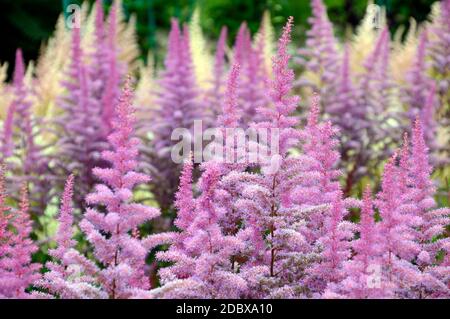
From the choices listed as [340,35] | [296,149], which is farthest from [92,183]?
[340,35]

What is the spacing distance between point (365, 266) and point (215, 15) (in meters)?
12.5

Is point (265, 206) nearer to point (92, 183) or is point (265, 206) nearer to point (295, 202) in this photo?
point (295, 202)

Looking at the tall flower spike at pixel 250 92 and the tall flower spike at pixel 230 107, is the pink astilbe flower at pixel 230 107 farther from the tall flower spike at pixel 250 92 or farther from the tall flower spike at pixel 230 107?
the tall flower spike at pixel 250 92

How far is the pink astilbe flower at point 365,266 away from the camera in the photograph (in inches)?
105

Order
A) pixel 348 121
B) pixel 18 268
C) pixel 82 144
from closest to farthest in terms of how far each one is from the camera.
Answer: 1. pixel 18 268
2. pixel 82 144
3. pixel 348 121

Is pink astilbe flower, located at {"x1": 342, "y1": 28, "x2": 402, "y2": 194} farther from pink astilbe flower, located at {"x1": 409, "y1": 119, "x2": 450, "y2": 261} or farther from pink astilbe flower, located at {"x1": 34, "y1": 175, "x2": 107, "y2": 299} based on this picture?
pink astilbe flower, located at {"x1": 34, "y1": 175, "x2": 107, "y2": 299}

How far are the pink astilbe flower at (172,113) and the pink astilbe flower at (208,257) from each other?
274cm

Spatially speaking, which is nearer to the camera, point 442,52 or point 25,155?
point 25,155

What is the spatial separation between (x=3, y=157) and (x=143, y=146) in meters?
1.16

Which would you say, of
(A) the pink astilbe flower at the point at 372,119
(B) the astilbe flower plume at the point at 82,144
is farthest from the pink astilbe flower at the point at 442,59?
(B) the astilbe flower plume at the point at 82,144

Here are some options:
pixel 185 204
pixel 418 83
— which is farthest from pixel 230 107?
pixel 418 83

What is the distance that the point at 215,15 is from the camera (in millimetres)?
14656

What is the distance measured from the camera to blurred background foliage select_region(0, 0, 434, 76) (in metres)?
14.3

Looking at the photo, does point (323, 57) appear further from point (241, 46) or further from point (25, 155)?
point (25, 155)
